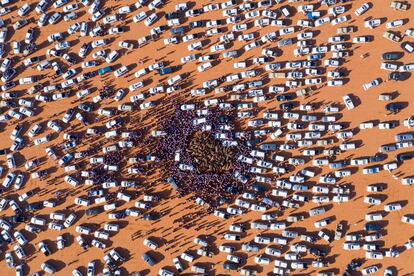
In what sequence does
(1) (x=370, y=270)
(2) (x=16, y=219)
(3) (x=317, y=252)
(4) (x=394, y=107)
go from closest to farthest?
(1) (x=370, y=270), (3) (x=317, y=252), (4) (x=394, y=107), (2) (x=16, y=219)

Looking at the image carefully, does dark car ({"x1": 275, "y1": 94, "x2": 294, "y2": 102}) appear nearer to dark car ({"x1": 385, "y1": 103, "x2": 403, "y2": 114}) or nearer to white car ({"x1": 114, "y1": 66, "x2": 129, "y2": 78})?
dark car ({"x1": 385, "y1": 103, "x2": 403, "y2": 114})

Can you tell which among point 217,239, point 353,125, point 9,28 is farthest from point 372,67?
point 9,28

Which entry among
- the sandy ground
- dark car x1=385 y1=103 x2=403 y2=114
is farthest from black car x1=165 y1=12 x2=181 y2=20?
dark car x1=385 y1=103 x2=403 y2=114

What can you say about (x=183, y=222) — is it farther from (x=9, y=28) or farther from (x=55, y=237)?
(x=9, y=28)

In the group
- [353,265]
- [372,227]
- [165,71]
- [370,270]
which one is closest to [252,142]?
[165,71]

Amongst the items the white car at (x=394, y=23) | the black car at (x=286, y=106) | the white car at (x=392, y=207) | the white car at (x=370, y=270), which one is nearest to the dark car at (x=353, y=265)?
the white car at (x=370, y=270)

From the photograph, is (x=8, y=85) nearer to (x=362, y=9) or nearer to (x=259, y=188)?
(x=259, y=188)
